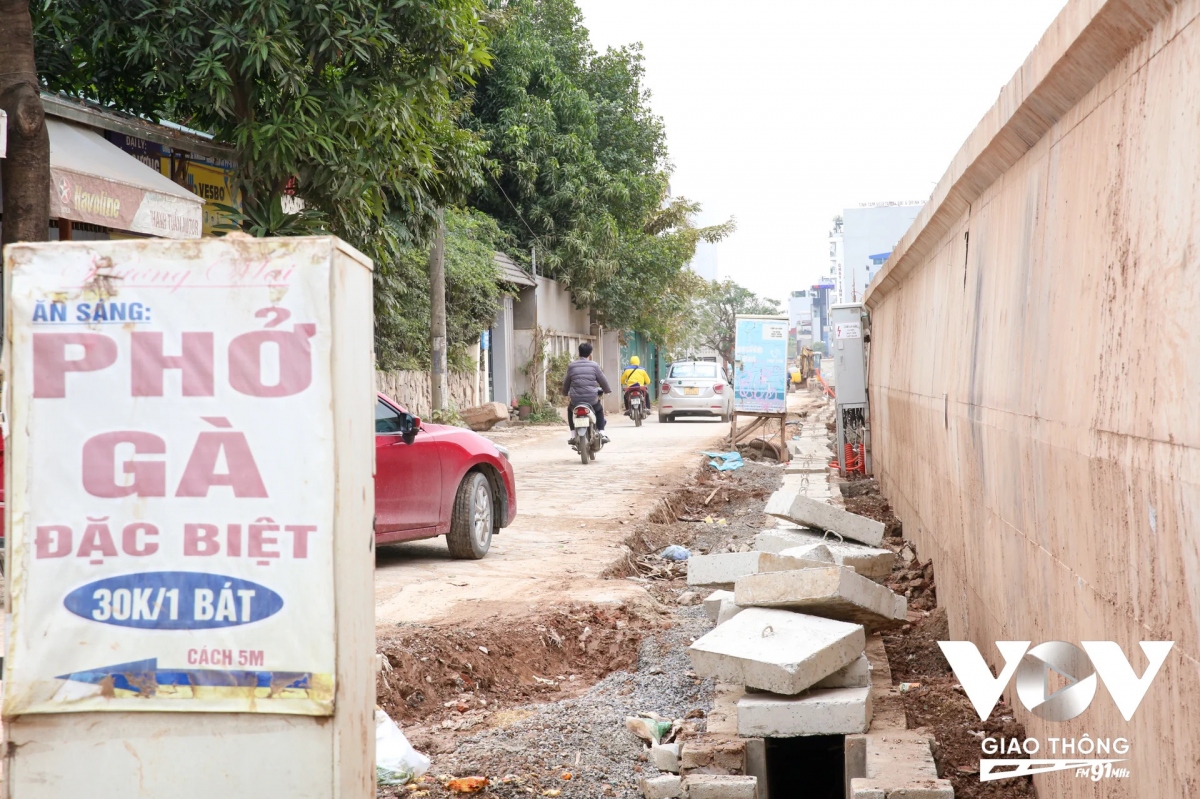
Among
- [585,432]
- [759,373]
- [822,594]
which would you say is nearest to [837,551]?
[822,594]

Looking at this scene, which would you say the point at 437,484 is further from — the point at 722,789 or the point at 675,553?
the point at 722,789

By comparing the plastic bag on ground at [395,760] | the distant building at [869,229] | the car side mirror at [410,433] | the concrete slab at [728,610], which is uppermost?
the distant building at [869,229]

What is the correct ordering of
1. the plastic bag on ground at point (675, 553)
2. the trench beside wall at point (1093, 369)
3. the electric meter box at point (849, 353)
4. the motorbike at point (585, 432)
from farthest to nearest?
the motorbike at point (585, 432), the electric meter box at point (849, 353), the plastic bag on ground at point (675, 553), the trench beside wall at point (1093, 369)

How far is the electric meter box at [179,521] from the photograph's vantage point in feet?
9.09

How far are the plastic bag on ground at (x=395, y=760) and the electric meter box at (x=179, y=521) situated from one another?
3.74ft

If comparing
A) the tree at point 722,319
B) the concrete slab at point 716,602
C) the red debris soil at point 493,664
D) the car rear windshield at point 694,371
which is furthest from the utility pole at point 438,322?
the tree at point 722,319

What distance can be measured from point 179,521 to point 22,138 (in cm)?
516

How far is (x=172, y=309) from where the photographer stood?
9.20 ft

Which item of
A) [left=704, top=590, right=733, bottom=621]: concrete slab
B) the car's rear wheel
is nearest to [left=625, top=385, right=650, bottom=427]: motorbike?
the car's rear wheel

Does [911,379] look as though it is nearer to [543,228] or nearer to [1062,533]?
[1062,533]

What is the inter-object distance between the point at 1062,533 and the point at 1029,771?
858 millimetres

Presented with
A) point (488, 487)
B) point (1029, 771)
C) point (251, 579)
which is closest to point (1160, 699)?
point (1029, 771)

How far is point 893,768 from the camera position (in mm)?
3787

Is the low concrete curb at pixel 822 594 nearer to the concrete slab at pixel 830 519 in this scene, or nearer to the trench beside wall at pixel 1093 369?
the trench beside wall at pixel 1093 369
